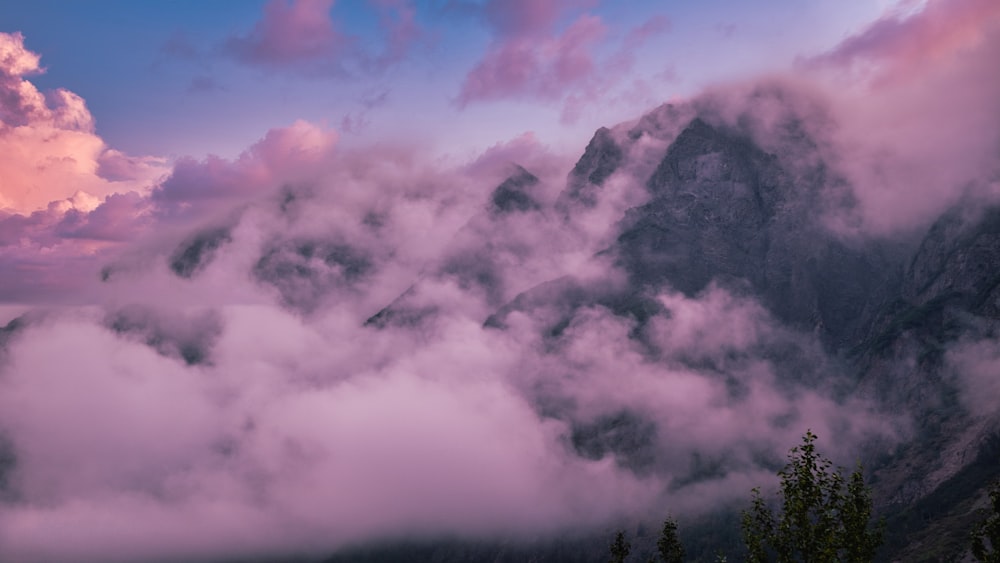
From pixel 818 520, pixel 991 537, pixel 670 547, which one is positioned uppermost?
pixel 670 547

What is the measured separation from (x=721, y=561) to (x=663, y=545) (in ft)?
245

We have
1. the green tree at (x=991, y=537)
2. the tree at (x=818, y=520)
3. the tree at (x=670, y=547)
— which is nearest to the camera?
the tree at (x=818, y=520)

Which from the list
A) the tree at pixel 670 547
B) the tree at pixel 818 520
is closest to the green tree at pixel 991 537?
the tree at pixel 818 520

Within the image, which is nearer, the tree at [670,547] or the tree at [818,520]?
the tree at [818,520]

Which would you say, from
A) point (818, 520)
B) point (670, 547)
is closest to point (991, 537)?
point (818, 520)

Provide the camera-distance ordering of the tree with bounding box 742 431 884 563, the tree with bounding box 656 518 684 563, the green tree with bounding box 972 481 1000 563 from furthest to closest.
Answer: the tree with bounding box 656 518 684 563, the green tree with bounding box 972 481 1000 563, the tree with bounding box 742 431 884 563

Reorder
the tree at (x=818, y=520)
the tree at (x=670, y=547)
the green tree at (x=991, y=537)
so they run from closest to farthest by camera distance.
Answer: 1. the tree at (x=818, y=520)
2. the green tree at (x=991, y=537)
3. the tree at (x=670, y=547)

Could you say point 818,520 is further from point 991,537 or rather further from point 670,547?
Answer: point 670,547

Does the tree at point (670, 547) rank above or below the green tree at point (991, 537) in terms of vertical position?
above

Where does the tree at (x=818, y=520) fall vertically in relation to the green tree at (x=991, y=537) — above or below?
above

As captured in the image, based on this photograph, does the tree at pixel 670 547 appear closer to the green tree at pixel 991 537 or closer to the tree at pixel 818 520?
the tree at pixel 818 520

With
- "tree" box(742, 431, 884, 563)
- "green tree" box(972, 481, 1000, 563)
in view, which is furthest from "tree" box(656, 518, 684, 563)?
"green tree" box(972, 481, 1000, 563)

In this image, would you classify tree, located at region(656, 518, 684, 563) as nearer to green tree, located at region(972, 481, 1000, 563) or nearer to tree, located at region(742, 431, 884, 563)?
tree, located at region(742, 431, 884, 563)

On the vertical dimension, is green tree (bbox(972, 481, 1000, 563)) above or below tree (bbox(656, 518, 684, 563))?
below
